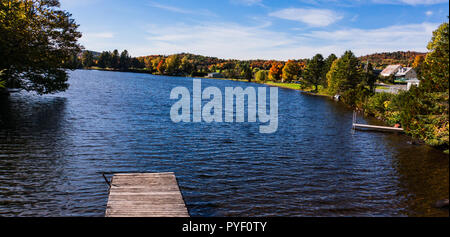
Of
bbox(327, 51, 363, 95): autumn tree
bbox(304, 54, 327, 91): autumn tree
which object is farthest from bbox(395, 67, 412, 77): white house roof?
bbox(327, 51, 363, 95): autumn tree

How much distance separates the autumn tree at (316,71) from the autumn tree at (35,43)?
276 ft

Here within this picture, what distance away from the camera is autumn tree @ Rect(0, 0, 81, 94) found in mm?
40406

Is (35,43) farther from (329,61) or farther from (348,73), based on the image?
(329,61)

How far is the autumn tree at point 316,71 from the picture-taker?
367 feet

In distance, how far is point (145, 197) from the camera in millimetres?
13250

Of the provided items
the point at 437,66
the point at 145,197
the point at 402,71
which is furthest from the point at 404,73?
the point at 145,197

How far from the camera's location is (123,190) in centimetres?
1400

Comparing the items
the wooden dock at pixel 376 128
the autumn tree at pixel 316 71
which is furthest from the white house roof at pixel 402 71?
the wooden dock at pixel 376 128

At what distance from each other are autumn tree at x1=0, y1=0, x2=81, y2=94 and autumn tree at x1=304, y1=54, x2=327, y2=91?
84277 millimetres

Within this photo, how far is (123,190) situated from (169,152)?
418 inches

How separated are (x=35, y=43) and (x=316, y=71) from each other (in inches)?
3635

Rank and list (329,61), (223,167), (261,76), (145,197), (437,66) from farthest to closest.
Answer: (261,76) < (329,61) < (223,167) < (437,66) < (145,197)

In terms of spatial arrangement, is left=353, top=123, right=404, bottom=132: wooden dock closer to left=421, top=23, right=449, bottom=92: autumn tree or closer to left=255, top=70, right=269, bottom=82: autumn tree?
left=421, top=23, right=449, bottom=92: autumn tree
